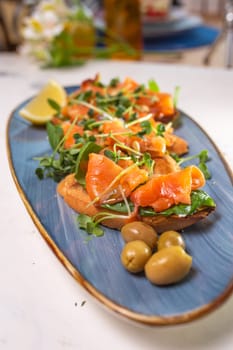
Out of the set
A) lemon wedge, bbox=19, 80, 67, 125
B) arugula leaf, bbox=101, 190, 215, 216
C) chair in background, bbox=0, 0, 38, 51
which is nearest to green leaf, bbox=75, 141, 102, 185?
arugula leaf, bbox=101, 190, 215, 216

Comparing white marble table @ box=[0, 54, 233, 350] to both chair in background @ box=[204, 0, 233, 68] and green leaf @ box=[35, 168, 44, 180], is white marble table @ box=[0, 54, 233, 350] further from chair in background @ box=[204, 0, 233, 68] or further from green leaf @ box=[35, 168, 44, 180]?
chair in background @ box=[204, 0, 233, 68]

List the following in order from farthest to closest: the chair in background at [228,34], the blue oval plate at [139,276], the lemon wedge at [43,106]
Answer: the chair in background at [228,34] → the lemon wedge at [43,106] → the blue oval plate at [139,276]

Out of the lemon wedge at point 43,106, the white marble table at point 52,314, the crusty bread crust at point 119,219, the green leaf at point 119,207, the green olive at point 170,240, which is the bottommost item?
the white marble table at point 52,314

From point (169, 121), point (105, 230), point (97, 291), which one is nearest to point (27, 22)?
point (169, 121)

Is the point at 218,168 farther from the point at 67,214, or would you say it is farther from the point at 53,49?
the point at 53,49

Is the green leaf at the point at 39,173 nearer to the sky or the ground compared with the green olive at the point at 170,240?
nearer to the ground

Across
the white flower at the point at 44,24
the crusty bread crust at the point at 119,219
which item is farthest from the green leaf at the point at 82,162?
the white flower at the point at 44,24

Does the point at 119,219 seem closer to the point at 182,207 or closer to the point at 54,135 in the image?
the point at 182,207

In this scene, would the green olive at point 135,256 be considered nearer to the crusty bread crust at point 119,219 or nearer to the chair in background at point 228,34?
the crusty bread crust at point 119,219

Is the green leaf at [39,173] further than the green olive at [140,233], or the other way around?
the green leaf at [39,173]
